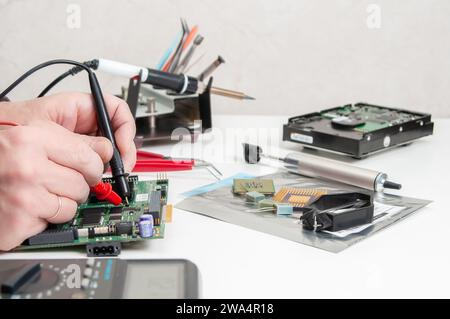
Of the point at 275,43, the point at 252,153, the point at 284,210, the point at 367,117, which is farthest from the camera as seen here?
the point at 275,43

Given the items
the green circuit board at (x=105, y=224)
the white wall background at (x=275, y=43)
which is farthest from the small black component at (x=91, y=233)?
the white wall background at (x=275, y=43)

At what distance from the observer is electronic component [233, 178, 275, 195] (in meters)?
0.92

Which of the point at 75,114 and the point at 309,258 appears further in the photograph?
the point at 75,114

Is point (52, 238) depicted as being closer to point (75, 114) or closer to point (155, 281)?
point (155, 281)

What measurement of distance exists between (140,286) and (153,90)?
746mm

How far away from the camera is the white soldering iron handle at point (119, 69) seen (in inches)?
43.9

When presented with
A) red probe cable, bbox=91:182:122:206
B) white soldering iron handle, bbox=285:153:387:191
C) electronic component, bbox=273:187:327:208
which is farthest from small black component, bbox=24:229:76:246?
white soldering iron handle, bbox=285:153:387:191

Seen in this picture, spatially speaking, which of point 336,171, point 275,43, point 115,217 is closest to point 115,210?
point 115,217

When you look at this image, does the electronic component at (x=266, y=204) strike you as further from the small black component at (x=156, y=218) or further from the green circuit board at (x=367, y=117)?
the green circuit board at (x=367, y=117)

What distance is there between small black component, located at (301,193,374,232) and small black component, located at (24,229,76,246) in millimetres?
307

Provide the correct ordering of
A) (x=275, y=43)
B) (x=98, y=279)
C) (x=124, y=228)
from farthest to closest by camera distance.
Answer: (x=275, y=43)
(x=124, y=228)
(x=98, y=279)

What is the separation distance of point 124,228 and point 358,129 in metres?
0.60

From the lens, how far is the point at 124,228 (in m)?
0.71

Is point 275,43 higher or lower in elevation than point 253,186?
higher
